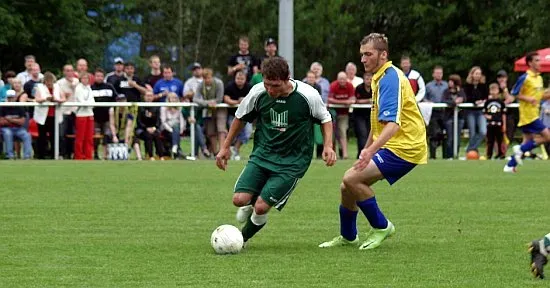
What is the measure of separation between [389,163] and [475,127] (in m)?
15.0

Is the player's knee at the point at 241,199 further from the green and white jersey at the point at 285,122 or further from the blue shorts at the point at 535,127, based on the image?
the blue shorts at the point at 535,127

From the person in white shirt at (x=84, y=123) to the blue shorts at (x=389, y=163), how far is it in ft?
44.4

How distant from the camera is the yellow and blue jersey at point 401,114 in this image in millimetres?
9602

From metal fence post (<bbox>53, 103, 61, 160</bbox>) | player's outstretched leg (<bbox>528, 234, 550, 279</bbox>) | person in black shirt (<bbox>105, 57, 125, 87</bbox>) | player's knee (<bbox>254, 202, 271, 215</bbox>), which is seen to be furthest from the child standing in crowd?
player's outstretched leg (<bbox>528, 234, 550, 279</bbox>)

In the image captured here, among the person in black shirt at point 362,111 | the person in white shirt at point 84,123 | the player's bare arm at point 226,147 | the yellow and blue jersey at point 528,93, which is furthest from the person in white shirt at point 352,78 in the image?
the player's bare arm at point 226,147

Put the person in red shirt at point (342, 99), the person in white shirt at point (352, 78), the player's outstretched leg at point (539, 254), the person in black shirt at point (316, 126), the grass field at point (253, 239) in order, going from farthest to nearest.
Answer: the person in white shirt at point (352, 78) → the person in red shirt at point (342, 99) → the person in black shirt at point (316, 126) → the grass field at point (253, 239) → the player's outstretched leg at point (539, 254)

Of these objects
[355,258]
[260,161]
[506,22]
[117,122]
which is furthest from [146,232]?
[506,22]

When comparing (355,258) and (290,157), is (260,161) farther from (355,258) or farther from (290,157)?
(355,258)

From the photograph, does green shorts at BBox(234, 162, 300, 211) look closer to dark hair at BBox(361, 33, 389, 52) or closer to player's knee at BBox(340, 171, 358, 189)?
player's knee at BBox(340, 171, 358, 189)

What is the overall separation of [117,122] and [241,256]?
1415 centimetres

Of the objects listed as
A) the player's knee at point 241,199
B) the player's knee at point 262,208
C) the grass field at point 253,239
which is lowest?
the grass field at point 253,239

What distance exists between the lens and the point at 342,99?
23562 millimetres

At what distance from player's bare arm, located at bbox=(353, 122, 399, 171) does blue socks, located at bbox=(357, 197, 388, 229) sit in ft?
1.71

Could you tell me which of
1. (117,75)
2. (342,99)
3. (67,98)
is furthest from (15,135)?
(342,99)
